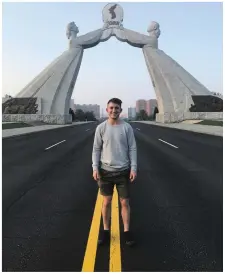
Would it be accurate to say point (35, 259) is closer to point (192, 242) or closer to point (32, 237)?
point (32, 237)

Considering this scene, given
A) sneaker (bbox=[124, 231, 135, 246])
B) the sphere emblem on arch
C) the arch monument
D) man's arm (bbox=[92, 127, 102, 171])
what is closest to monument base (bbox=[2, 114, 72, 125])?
the arch monument

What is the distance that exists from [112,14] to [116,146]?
67.3 m

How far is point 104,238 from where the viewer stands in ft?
13.5

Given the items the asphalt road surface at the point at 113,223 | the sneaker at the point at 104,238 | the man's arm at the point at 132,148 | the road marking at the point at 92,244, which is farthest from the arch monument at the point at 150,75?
the sneaker at the point at 104,238

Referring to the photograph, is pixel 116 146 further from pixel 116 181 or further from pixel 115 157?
pixel 116 181

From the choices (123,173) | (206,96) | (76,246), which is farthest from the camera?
(206,96)

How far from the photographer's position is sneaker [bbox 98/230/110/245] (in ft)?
13.4

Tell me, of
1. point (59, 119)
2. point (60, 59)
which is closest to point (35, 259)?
point (59, 119)

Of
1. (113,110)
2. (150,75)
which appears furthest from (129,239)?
(150,75)

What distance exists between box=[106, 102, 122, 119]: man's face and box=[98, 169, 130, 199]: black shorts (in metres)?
0.76

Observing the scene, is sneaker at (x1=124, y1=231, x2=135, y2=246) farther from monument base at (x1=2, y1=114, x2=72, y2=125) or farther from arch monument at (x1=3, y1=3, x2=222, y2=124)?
monument base at (x1=2, y1=114, x2=72, y2=125)

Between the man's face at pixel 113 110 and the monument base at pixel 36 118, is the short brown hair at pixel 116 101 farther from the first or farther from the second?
the monument base at pixel 36 118

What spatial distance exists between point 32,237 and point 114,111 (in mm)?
2059

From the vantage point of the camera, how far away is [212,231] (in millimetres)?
4488
